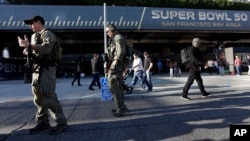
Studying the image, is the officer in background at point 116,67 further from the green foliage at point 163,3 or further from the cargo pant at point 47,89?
the green foliage at point 163,3

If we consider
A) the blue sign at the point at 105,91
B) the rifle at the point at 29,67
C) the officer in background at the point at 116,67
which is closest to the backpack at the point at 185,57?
the blue sign at the point at 105,91

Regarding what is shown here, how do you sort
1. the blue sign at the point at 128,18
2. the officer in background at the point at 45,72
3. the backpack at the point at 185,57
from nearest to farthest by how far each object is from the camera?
1. the officer in background at the point at 45,72
2. the backpack at the point at 185,57
3. the blue sign at the point at 128,18

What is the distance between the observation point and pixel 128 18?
90.5 ft

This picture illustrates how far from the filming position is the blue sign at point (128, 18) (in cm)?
2561

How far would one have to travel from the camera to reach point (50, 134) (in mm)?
4691

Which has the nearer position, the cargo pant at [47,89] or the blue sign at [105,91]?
the cargo pant at [47,89]

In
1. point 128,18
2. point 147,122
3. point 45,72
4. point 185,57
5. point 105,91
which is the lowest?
point 147,122

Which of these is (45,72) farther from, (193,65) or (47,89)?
(193,65)

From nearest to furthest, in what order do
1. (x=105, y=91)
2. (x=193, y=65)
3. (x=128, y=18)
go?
(x=193, y=65)
(x=105, y=91)
(x=128, y=18)

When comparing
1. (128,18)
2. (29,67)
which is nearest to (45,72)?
(29,67)

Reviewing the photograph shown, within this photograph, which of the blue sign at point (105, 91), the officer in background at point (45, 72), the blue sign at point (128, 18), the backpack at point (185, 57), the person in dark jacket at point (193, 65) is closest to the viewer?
the officer in background at point (45, 72)

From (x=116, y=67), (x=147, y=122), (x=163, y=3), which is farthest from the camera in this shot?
(x=163, y=3)

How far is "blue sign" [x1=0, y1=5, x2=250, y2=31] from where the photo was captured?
25609 mm

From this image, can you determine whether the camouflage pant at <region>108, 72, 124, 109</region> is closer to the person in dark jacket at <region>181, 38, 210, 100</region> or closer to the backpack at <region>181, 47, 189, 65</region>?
the person in dark jacket at <region>181, 38, 210, 100</region>
